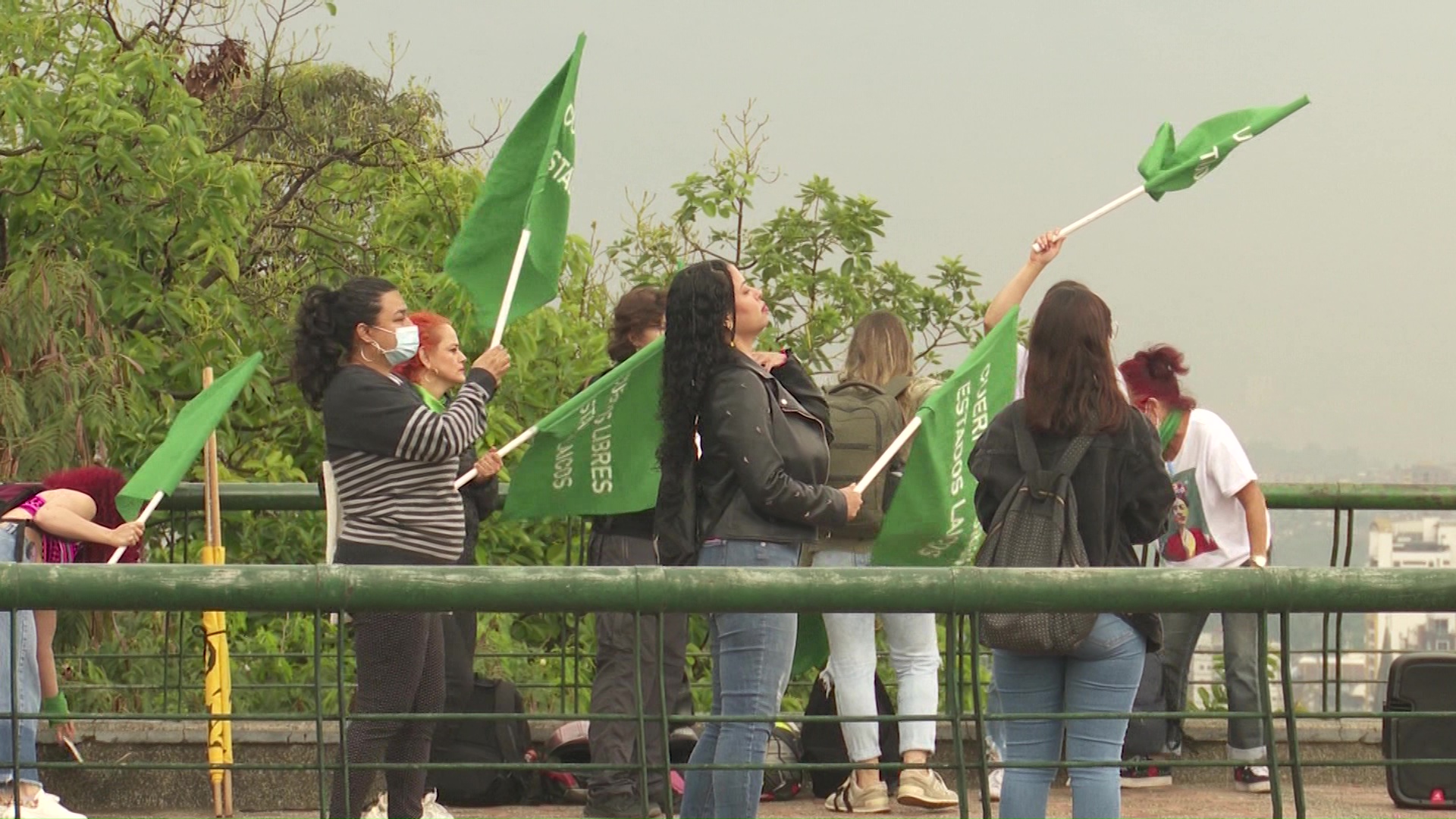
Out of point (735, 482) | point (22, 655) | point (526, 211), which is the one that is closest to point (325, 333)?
point (735, 482)

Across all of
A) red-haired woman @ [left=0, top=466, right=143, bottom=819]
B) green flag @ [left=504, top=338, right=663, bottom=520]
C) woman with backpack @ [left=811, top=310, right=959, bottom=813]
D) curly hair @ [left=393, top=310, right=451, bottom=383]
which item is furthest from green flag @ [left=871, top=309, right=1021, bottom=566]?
red-haired woman @ [left=0, top=466, right=143, bottom=819]

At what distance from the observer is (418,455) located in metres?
6.19

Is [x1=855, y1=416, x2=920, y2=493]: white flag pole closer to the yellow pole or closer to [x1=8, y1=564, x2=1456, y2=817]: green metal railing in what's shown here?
the yellow pole

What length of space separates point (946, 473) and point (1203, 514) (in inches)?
58.3

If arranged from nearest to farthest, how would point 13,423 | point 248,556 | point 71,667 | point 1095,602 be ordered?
1. point 1095,602
2. point 71,667
3. point 13,423
4. point 248,556

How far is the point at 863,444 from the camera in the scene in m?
7.63

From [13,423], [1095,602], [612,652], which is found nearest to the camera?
[1095,602]

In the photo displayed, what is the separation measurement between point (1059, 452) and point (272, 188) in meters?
9.36

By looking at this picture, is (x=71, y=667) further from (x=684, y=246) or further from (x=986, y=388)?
(x=684, y=246)

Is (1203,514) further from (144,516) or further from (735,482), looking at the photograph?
(144,516)

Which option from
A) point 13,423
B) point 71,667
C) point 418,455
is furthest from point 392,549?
point 13,423

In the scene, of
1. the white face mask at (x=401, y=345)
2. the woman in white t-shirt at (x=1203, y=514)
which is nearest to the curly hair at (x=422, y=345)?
the white face mask at (x=401, y=345)

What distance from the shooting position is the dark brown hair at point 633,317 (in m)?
7.50

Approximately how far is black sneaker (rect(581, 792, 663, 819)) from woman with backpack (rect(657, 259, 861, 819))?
66 cm
